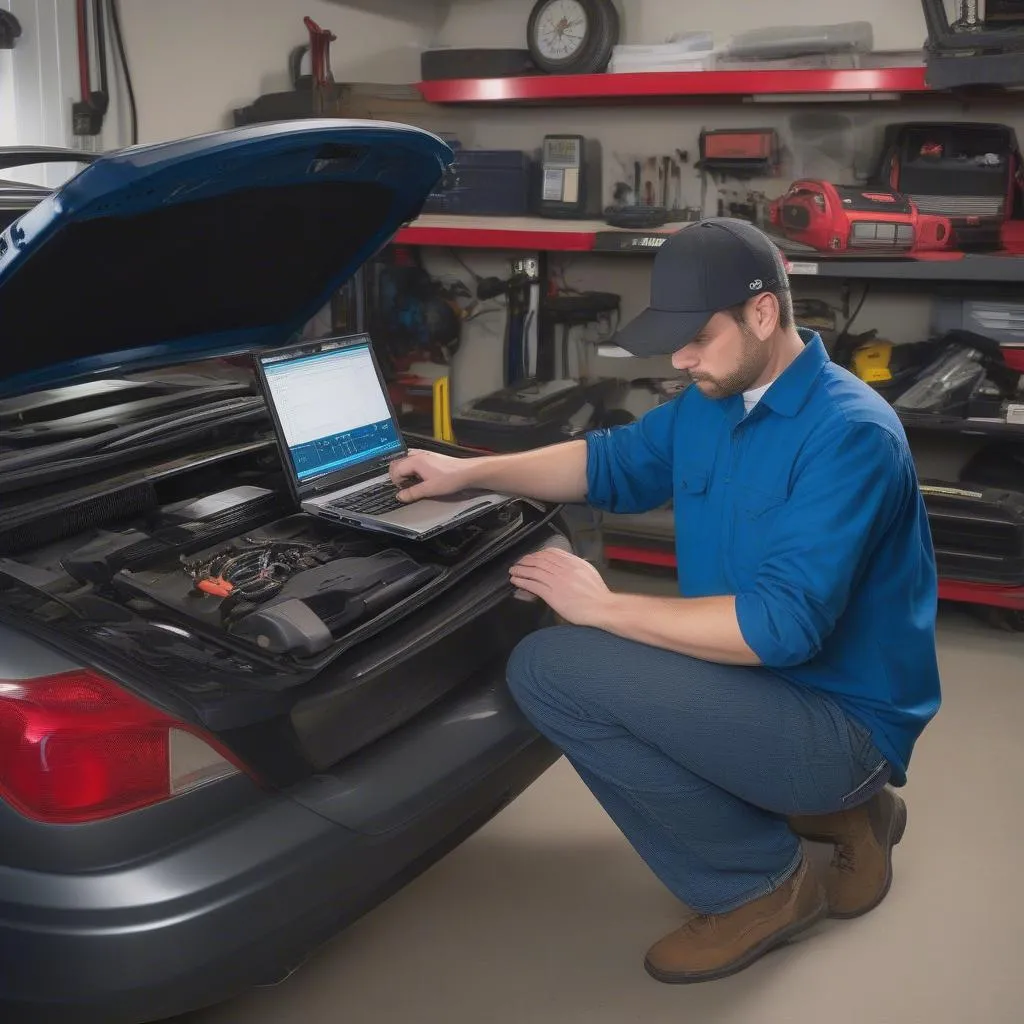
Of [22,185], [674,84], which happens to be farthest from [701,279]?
[674,84]

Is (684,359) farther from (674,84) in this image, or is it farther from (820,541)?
(674,84)

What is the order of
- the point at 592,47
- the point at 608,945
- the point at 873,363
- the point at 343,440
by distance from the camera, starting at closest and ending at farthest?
the point at 608,945, the point at 343,440, the point at 873,363, the point at 592,47

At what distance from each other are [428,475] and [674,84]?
7.15 feet

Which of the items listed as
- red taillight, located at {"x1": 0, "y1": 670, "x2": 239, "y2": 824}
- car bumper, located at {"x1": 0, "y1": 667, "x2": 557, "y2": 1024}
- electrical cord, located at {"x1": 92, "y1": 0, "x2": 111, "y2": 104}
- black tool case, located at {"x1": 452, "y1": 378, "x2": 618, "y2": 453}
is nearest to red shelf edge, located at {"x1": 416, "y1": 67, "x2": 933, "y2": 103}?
black tool case, located at {"x1": 452, "y1": 378, "x2": 618, "y2": 453}

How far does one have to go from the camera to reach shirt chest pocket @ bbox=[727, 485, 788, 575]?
1.94 metres

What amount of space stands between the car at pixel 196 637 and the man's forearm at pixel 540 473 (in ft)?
0.16

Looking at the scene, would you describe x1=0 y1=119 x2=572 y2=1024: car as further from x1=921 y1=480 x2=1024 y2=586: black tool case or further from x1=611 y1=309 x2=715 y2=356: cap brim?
x1=921 y1=480 x2=1024 y2=586: black tool case

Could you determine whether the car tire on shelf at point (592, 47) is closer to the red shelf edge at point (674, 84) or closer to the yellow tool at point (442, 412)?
the red shelf edge at point (674, 84)

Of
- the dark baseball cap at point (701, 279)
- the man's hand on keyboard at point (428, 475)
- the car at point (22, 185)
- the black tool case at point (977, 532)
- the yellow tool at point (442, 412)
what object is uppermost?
the car at point (22, 185)

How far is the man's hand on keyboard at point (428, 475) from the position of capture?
84.9 inches

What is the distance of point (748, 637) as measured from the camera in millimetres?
1780

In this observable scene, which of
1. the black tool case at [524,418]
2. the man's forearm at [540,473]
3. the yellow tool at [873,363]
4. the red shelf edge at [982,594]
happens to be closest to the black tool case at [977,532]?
the red shelf edge at [982,594]

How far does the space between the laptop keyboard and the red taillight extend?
2.14 ft

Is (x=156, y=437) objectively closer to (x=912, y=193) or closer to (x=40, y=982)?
(x=40, y=982)
